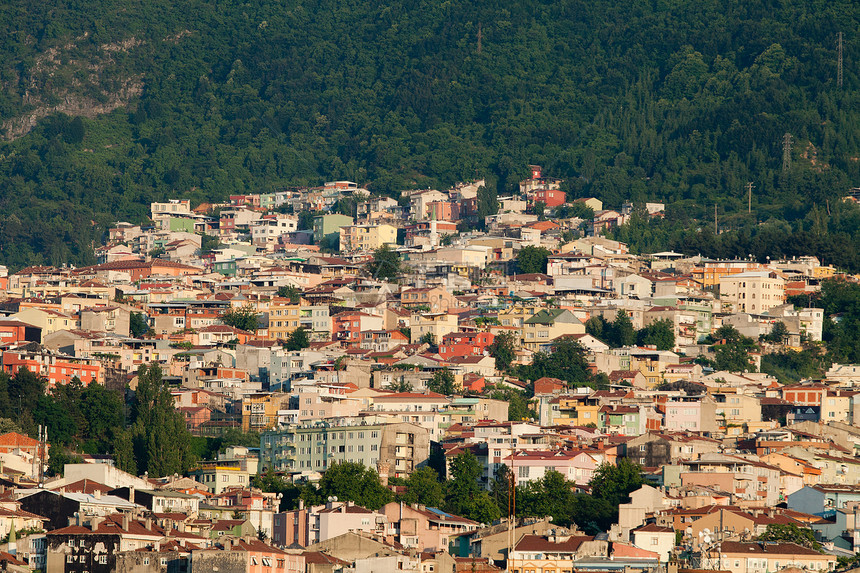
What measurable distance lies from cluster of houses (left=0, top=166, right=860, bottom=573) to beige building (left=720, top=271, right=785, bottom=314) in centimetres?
14

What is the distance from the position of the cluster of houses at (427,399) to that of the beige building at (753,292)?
0.45 feet

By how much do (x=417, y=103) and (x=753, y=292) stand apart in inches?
2335

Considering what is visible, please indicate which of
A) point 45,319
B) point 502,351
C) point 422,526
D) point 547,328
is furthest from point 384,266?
point 422,526

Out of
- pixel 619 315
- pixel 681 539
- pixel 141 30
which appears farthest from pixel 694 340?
pixel 141 30

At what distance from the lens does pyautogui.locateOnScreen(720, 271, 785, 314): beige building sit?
95.5m

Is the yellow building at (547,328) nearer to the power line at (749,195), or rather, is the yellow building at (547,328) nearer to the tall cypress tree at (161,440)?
the tall cypress tree at (161,440)

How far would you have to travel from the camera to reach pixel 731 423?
73125 millimetres

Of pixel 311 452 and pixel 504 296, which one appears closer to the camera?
pixel 311 452

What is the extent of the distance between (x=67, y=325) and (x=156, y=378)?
18.1 meters

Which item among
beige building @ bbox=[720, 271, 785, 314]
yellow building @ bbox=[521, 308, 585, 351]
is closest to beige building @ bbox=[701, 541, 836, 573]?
yellow building @ bbox=[521, 308, 585, 351]

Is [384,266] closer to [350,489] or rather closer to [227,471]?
[227,471]

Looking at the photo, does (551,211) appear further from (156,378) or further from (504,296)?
(156,378)

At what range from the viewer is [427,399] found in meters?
71.2

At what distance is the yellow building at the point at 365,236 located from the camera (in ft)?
388
